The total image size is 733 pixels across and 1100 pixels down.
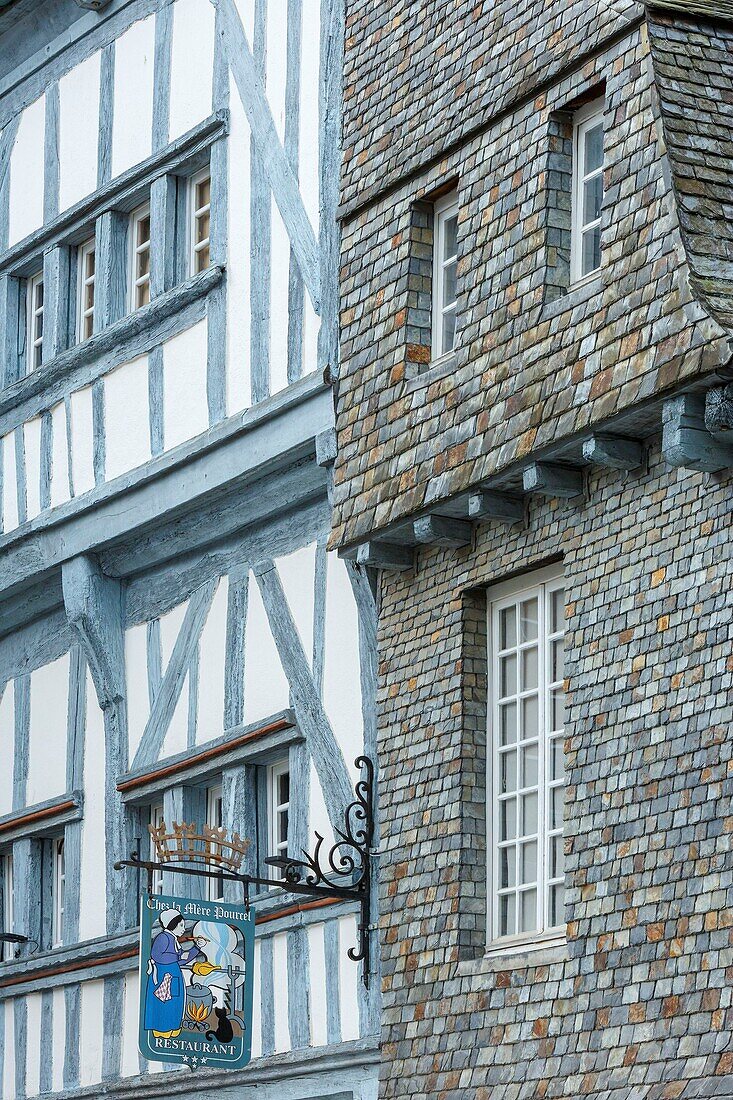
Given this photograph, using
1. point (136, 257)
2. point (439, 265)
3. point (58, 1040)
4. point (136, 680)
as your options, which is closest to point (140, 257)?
point (136, 257)

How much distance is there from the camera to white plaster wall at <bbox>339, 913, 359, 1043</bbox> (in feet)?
36.6

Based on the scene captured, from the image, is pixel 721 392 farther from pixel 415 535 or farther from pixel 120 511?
pixel 120 511

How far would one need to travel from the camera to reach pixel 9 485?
49.5 ft

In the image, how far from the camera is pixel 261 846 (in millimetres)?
12398

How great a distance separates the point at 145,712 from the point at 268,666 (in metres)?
1.47

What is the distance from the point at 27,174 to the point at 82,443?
2.32 meters

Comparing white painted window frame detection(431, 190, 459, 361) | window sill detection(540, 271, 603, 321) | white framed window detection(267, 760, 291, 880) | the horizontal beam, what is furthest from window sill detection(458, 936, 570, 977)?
white painted window frame detection(431, 190, 459, 361)

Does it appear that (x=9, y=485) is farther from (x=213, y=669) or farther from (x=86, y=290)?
(x=213, y=669)

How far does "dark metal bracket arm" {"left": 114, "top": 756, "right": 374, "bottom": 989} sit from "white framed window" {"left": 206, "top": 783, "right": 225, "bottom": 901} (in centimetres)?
143

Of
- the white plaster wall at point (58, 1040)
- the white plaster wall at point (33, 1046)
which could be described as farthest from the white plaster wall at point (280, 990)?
the white plaster wall at point (33, 1046)

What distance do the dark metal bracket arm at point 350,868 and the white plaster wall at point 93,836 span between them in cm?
248

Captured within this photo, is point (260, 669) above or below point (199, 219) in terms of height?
below

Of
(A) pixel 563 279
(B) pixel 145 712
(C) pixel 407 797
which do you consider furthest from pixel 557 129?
(B) pixel 145 712

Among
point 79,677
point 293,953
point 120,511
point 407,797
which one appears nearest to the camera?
point 407,797
